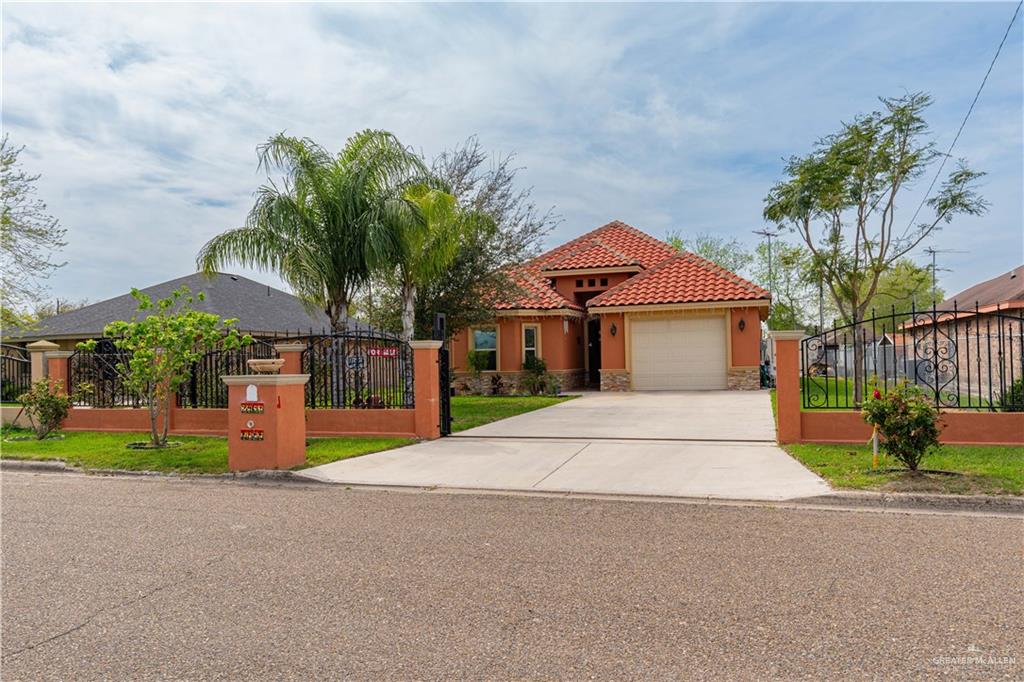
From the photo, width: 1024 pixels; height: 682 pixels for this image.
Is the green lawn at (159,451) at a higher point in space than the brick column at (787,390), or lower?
lower

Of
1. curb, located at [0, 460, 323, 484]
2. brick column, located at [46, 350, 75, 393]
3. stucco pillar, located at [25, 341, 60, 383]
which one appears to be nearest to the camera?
curb, located at [0, 460, 323, 484]

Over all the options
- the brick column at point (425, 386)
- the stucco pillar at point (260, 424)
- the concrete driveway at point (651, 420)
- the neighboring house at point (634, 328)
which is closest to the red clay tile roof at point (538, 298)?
the neighboring house at point (634, 328)

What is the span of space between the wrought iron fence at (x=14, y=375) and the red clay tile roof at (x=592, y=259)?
672 inches

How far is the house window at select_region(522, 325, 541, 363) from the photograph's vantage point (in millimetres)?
24094

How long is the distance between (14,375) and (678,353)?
18.7 meters

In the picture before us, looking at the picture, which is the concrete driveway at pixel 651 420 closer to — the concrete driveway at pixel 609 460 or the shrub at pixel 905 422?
the concrete driveway at pixel 609 460

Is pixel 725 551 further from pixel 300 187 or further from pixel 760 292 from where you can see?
pixel 760 292

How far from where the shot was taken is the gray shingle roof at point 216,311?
24.0 m

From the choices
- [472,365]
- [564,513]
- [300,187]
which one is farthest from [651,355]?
[564,513]

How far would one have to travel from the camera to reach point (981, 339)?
65.4 feet

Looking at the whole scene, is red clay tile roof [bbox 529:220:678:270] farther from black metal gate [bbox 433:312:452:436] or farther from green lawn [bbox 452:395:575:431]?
black metal gate [bbox 433:312:452:436]

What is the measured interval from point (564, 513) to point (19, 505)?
6.16 metres

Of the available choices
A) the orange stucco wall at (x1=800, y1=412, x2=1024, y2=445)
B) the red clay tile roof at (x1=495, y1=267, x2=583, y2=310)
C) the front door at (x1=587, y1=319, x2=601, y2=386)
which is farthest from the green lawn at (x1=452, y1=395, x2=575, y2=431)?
the orange stucco wall at (x1=800, y1=412, x2=1024, y2=445)

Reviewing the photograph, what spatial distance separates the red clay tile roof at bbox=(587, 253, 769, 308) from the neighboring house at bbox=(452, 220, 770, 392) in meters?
0.03
